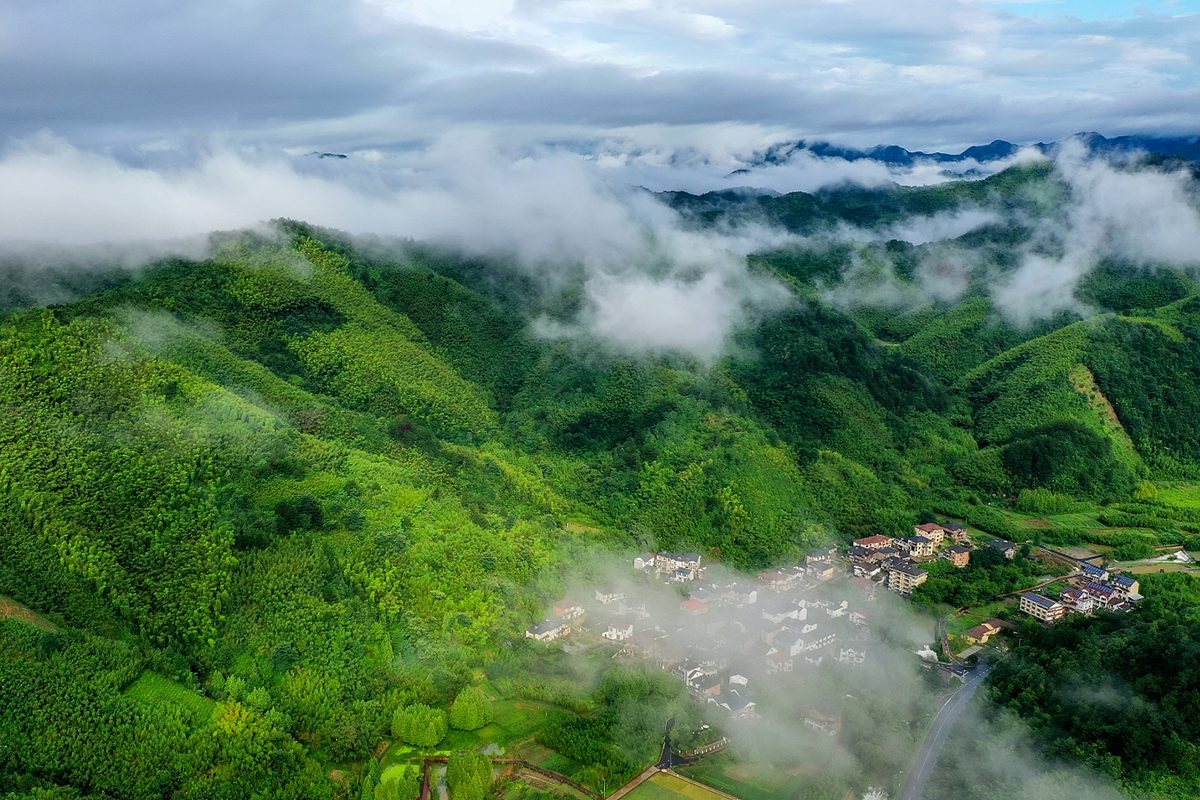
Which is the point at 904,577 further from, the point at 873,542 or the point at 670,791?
the point at 670,791

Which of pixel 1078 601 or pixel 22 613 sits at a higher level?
pixel 22 613

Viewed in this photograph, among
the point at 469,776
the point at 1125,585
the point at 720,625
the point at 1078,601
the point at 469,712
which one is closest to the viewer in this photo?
the point at 469,776

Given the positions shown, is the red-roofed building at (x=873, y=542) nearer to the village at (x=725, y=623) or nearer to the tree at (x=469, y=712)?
the village at (x=725, y=623)

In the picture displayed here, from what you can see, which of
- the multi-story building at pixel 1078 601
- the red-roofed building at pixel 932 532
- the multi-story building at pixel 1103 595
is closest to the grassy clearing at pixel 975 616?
the multi-story building at pixel 1078 601

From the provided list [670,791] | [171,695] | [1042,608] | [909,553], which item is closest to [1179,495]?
[909,553]

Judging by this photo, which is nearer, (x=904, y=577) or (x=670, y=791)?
(x=670, y=791)

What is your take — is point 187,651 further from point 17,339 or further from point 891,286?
point 891,286

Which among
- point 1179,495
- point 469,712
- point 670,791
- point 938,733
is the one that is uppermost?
point 469,712
